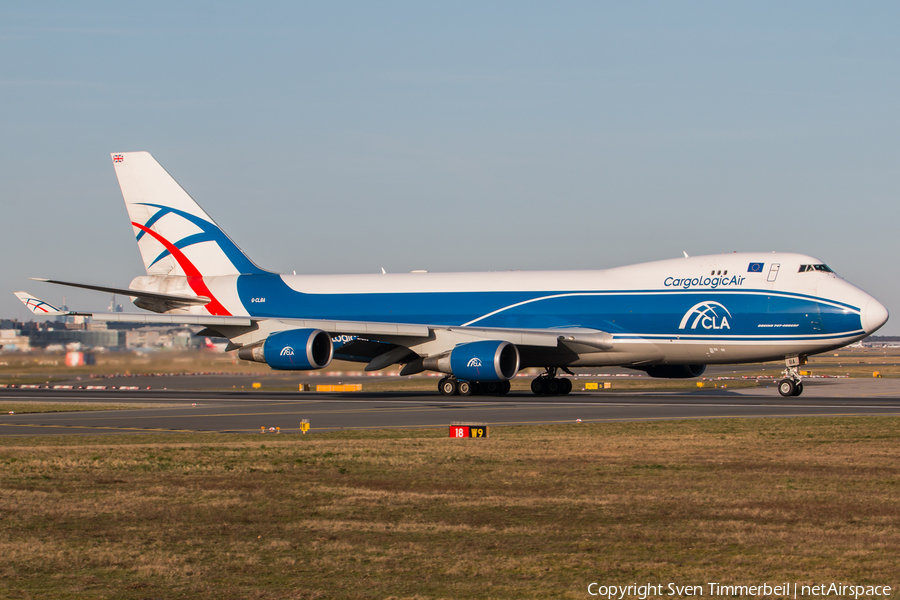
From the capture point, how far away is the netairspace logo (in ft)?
25.5

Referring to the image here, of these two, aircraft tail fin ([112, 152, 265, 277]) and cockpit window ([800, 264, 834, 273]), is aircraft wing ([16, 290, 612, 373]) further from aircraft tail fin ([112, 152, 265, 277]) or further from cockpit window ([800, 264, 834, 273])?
cockpit window ([800, 264, 834, 273])

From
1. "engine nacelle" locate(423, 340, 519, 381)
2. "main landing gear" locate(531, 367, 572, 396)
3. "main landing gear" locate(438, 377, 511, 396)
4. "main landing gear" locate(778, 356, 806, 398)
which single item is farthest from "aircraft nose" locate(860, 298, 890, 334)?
"main landing gear" locate(438, 377, 511, 396)

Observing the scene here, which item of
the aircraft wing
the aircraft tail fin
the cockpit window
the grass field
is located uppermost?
the aircraft tail fin

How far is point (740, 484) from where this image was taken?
1362 cm

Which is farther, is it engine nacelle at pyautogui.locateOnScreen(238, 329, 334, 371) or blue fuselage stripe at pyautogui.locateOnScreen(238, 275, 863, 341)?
engine nacelle at pyautogui.locateOnScreen(238, 329, 334, 371)

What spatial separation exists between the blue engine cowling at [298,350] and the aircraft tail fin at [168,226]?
9.25m

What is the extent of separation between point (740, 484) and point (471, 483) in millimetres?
3774

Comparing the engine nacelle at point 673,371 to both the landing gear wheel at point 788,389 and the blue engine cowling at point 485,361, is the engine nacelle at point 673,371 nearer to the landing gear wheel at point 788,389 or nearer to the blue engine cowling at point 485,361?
the landing gear wheel at point 788,389

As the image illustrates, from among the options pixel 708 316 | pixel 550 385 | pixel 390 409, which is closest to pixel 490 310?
pixel 550 385

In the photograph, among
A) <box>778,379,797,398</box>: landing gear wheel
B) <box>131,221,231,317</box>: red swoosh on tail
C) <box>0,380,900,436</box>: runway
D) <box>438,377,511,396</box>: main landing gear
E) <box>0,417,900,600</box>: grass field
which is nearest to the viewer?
<box>0,417,900,600</box>: grass field

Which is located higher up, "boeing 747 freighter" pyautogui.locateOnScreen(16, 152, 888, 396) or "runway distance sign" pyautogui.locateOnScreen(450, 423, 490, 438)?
"boeing 747 freighter" pyautogui.locateOnScreen(16, 152, 888, 396)

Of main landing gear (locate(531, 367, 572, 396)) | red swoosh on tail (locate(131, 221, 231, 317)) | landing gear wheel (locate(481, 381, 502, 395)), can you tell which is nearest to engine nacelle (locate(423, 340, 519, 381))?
landing gear wheel (locate(481, 381, 502, 395))

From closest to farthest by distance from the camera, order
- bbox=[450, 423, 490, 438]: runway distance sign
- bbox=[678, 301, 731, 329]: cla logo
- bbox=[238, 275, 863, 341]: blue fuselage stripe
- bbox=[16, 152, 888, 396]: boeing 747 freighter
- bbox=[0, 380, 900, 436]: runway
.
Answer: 1. bbox=[450, 423, 490, 438]: runway distance sign
2. bbox=[0, 380, 900, 436]: runway
3. bbox=[238, 275, 863, 341]: blue fuselage stripe
4. bbox=[16, 152, 888, 396]: boeing 747 freighter
5. bbox=[678, 301, 731, 329]: cla logo

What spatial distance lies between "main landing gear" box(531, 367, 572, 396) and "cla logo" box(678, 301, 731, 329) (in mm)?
6073
